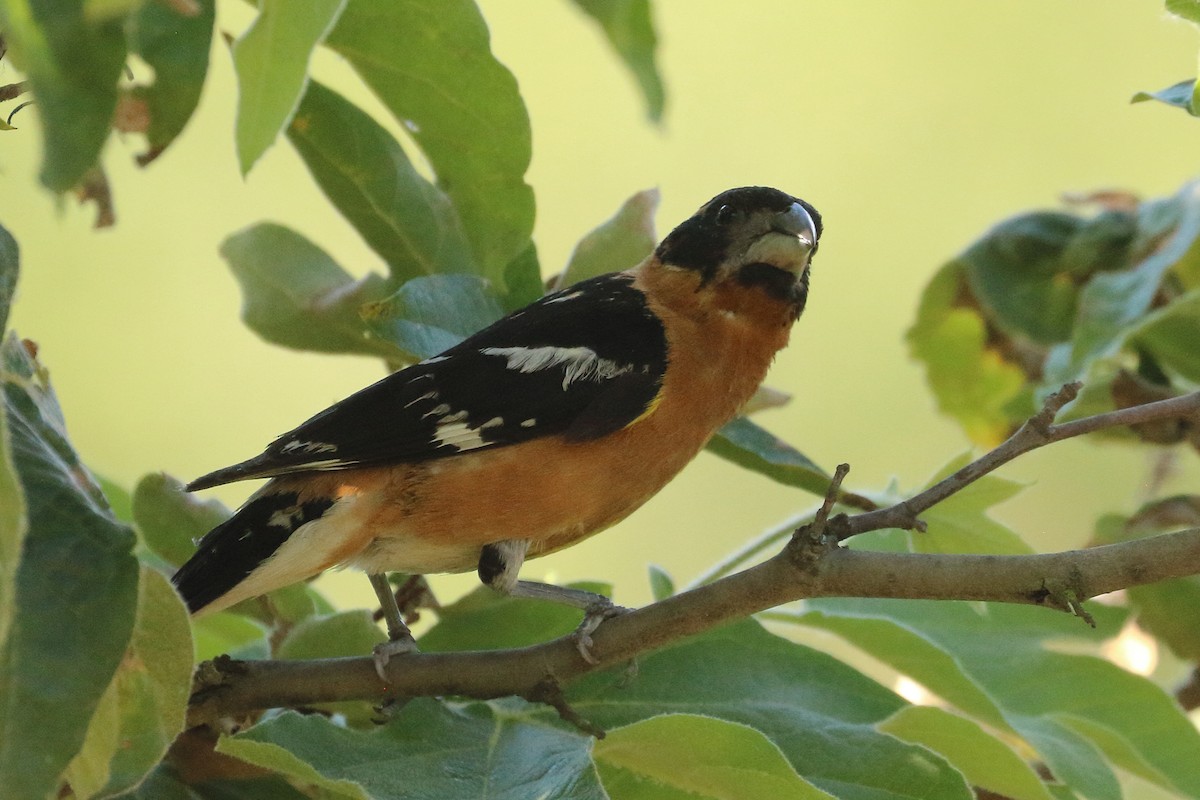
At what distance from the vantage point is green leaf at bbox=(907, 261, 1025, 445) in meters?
3.18

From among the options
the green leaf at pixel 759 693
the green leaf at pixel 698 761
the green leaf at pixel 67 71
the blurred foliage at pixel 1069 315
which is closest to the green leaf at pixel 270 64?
the green leaf at pixel 67 71

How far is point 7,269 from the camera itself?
1.15 m

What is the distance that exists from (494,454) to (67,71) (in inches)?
49.8

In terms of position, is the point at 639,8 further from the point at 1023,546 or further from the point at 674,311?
the point at 674,311

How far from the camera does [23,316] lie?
4.41m

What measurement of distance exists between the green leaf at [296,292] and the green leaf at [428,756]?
0.71 m

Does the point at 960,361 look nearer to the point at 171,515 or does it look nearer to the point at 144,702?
the point at 171,515

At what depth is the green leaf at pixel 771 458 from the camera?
1920 mm

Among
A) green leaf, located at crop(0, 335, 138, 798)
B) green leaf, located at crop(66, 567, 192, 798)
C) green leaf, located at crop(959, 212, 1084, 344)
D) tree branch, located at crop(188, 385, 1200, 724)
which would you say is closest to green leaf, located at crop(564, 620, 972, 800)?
tree branch, located at crop(188, 385, 1200, 724)

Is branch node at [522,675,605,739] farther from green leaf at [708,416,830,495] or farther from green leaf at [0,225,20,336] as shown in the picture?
green leaf at [0,225,20,336]

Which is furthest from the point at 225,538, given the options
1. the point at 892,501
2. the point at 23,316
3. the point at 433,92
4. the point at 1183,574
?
the point at 23,316

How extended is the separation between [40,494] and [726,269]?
170cm

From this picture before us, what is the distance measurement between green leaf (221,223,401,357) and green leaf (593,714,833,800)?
33.8 inches

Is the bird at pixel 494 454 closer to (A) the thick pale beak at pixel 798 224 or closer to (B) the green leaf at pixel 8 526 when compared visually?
(A) the thick pale beak at pixel 798 224
